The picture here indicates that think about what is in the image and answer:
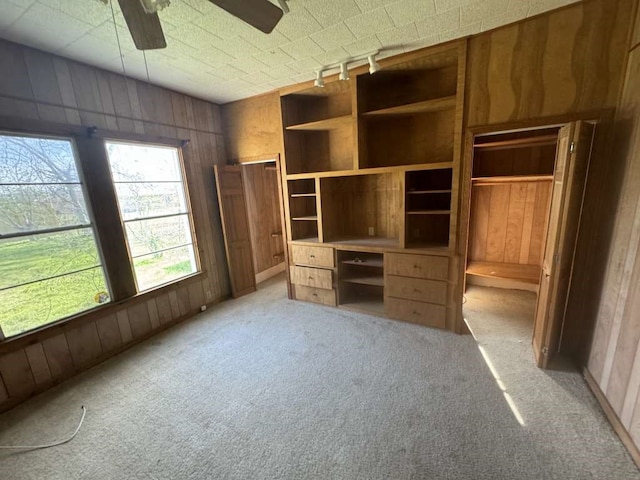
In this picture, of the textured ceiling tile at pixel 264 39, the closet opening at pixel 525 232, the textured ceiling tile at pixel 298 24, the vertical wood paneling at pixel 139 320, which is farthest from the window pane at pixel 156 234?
the closet opening at pixel 525 232

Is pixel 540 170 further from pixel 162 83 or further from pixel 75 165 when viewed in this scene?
pixel 75 165

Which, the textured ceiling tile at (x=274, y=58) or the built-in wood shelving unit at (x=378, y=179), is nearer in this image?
the textured ceiling tile at (x=274, y=58)

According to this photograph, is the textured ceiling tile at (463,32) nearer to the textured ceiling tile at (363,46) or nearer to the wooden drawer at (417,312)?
the textured ceiling tile at (363,46)

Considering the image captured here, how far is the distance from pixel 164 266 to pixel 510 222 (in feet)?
15.2

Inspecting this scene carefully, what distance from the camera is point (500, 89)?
2139 mm

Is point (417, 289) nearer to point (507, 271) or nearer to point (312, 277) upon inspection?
point (312, 277)

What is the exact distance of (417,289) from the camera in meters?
2.78

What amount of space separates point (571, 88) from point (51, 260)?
4.39 metres

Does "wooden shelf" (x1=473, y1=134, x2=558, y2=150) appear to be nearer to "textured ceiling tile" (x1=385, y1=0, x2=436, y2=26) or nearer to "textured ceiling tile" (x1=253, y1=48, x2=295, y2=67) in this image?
"textured ceiling tile" (x1=385, y1=0, x2=436, y2=26)

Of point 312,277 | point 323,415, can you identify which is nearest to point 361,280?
point 312,277

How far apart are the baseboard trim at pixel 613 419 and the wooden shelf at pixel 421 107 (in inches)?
97.6

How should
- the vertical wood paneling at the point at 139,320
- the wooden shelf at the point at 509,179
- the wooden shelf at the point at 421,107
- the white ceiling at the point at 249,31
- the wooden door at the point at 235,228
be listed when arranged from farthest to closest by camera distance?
the wooden door at the point at 235,228
the wooden shelf at the point at 509,179
the vertical wood paneling at the point at 139,320
the wooden shelf at the point at 421,107
the white ceiling at the point at 249,31

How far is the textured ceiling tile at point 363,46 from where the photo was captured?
2.16 metres

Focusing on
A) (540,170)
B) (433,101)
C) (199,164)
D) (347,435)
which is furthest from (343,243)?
(540,170)
